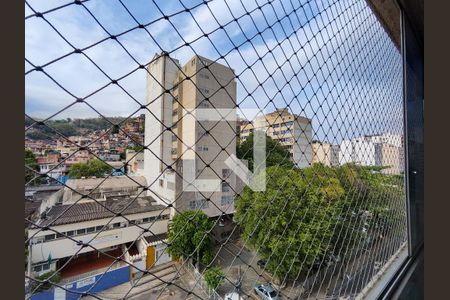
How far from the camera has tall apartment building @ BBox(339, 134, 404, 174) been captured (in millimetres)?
1185

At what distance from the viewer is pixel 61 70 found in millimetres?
409

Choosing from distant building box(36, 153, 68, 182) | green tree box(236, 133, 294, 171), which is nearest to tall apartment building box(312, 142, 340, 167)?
green tree box(236, 133, 294, 171)

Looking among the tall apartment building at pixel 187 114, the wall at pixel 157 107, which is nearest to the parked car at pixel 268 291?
the tall apartment building at pixel 187 114

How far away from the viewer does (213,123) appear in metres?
0.97

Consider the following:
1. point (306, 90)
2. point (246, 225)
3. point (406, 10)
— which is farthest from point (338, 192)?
point (246, 225)

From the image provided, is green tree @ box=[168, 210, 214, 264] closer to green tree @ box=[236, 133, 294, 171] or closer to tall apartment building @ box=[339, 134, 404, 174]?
green tree @ box=[236, 133, 294, 171]

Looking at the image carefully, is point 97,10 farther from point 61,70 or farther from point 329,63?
point 329,63

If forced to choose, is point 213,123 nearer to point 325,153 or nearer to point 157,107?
point 157,107

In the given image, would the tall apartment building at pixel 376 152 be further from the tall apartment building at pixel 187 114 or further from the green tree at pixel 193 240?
the green tree at pixel 193 240

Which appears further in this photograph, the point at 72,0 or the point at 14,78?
the point at 72,0

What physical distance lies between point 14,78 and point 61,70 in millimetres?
242

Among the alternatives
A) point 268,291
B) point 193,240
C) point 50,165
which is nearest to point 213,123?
point 50,165

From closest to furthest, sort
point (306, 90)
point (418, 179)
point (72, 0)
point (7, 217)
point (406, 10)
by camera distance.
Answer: point (7, 217), point (72, 0), point (306, 90), point (406, 10), point (418, 179)

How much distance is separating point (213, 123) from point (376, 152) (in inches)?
45.8
